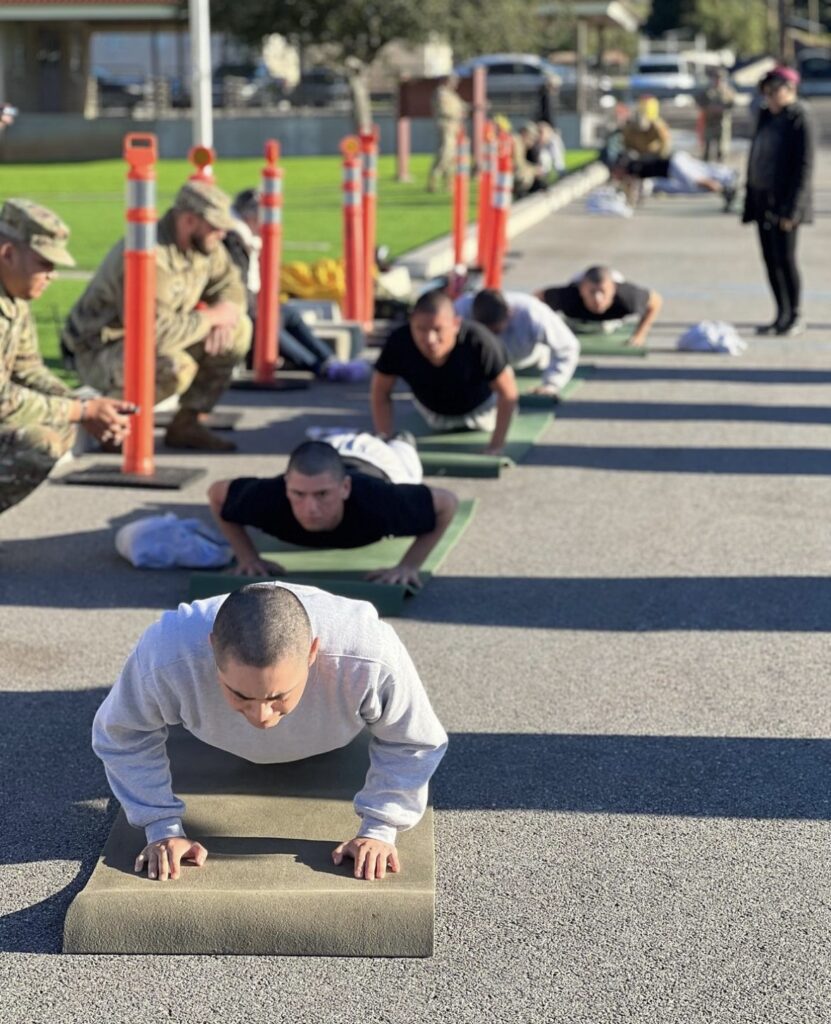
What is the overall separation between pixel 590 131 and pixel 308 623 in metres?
44.5

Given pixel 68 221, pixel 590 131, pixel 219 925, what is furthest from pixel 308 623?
pixel 590 131

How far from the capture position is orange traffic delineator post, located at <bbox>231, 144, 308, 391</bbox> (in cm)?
1141

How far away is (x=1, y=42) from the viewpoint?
4716 cm

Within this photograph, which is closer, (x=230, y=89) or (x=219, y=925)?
(x=219, y=925)

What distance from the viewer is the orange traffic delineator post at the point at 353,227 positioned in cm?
1352

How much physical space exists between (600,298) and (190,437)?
3.32 metres

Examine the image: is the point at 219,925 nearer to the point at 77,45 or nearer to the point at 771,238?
the point at 771,238

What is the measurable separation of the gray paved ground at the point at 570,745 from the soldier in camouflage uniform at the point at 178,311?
621mm

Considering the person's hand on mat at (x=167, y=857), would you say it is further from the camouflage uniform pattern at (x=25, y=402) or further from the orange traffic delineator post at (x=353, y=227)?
the orange traffic delineator post at (x=353, y=227)

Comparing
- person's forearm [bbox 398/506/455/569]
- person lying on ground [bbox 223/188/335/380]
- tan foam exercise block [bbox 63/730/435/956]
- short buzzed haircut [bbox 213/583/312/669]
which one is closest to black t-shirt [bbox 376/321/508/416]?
person's forearm [bbox 398/506/455/569]

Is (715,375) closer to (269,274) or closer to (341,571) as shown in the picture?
(269,274)

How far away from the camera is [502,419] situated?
898 cm

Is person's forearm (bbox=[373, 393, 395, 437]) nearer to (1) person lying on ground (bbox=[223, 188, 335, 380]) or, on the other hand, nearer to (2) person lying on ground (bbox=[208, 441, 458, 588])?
(2) person lying on ground (bbox=[208, 441, 458, 588])

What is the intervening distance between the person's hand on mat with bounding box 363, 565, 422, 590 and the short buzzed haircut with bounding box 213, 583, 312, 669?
280 cm
